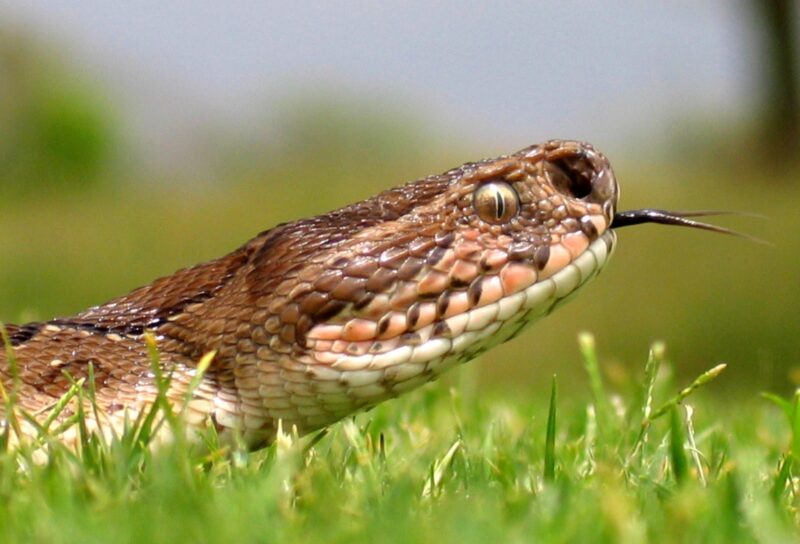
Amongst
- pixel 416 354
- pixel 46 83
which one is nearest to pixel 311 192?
pixel 46 83

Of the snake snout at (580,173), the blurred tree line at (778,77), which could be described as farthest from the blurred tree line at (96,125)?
the snake snout at (580,173)

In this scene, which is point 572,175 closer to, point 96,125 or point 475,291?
point 475,291

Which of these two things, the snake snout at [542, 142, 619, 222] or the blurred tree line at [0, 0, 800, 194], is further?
the blurred tree line at [0, 0, 800, 194]

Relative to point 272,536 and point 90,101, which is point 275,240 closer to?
point 272,536

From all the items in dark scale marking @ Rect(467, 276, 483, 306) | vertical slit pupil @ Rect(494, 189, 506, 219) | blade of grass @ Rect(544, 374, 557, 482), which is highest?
vertical slit pupil @ Rect(494, 189, 506, 219)

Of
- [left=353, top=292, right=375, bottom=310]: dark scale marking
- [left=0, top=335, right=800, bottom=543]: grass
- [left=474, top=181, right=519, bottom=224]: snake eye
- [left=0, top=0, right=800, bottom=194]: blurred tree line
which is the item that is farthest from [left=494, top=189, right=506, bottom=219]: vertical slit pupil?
[left=0, top=0, right=800, bottom=194]: blurred tree line

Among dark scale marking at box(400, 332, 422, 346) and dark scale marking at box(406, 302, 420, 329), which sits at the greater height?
dark scale marking at box(406, 302, 420, 329)

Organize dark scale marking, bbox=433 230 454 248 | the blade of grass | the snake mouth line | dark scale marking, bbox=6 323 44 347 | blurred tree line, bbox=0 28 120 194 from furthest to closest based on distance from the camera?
1. blurred tree line, bbox=0 28 120 194
2. dark scale marking, bbox=6 323 44 347
3. dark scale marking, bbox=433 230 454 248
4. the snake mouth line
5. the blade of grass

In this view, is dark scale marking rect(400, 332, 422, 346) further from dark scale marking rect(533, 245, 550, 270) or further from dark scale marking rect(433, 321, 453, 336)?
dark scale marking rect(533, 245, 550, 270)

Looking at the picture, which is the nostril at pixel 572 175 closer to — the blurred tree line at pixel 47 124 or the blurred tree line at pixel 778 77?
the blurred tree line at pixel 778 77
